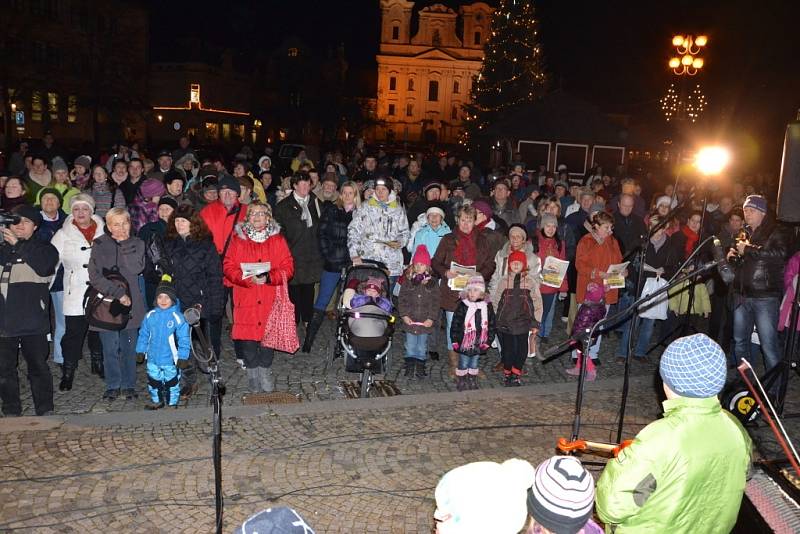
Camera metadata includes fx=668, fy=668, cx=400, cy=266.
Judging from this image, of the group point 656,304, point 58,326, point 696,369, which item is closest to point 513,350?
point 656,304

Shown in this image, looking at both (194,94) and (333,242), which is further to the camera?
(194,94)

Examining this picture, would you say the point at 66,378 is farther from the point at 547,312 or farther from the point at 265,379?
the point at 547,312

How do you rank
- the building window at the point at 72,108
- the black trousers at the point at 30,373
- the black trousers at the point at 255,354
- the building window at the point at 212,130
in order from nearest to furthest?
1. the black trousers at the point at 30,373
2. the black trousers at the point at 255,354
3. the building window at the point at 72,108
4. the building window at the point at 212,130

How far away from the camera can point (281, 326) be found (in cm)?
734

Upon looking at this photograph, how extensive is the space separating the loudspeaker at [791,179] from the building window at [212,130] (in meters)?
57.9

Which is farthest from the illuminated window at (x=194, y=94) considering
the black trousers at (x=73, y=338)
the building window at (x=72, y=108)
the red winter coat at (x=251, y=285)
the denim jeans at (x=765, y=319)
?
the denim jeans at (x=765, y=319)

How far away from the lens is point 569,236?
987cm

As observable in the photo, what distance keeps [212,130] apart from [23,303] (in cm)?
5727

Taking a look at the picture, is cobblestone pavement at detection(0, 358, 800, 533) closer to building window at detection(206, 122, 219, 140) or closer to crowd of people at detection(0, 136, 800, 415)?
crowd of people at detection(0, 136, 800, 415)

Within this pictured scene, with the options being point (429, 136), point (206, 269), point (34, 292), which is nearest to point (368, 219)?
point (206, 269)

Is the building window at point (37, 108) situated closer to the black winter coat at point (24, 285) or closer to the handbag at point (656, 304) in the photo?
the black winter coat at point (24, 285)

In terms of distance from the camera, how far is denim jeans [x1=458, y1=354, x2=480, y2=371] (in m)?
8.00

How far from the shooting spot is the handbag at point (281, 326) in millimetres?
7316

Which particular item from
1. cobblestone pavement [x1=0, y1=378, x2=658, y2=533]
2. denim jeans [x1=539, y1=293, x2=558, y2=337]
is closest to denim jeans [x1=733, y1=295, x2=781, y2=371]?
cobblestone pavement [x1=0, y1=378, x2=658, y2=533]
